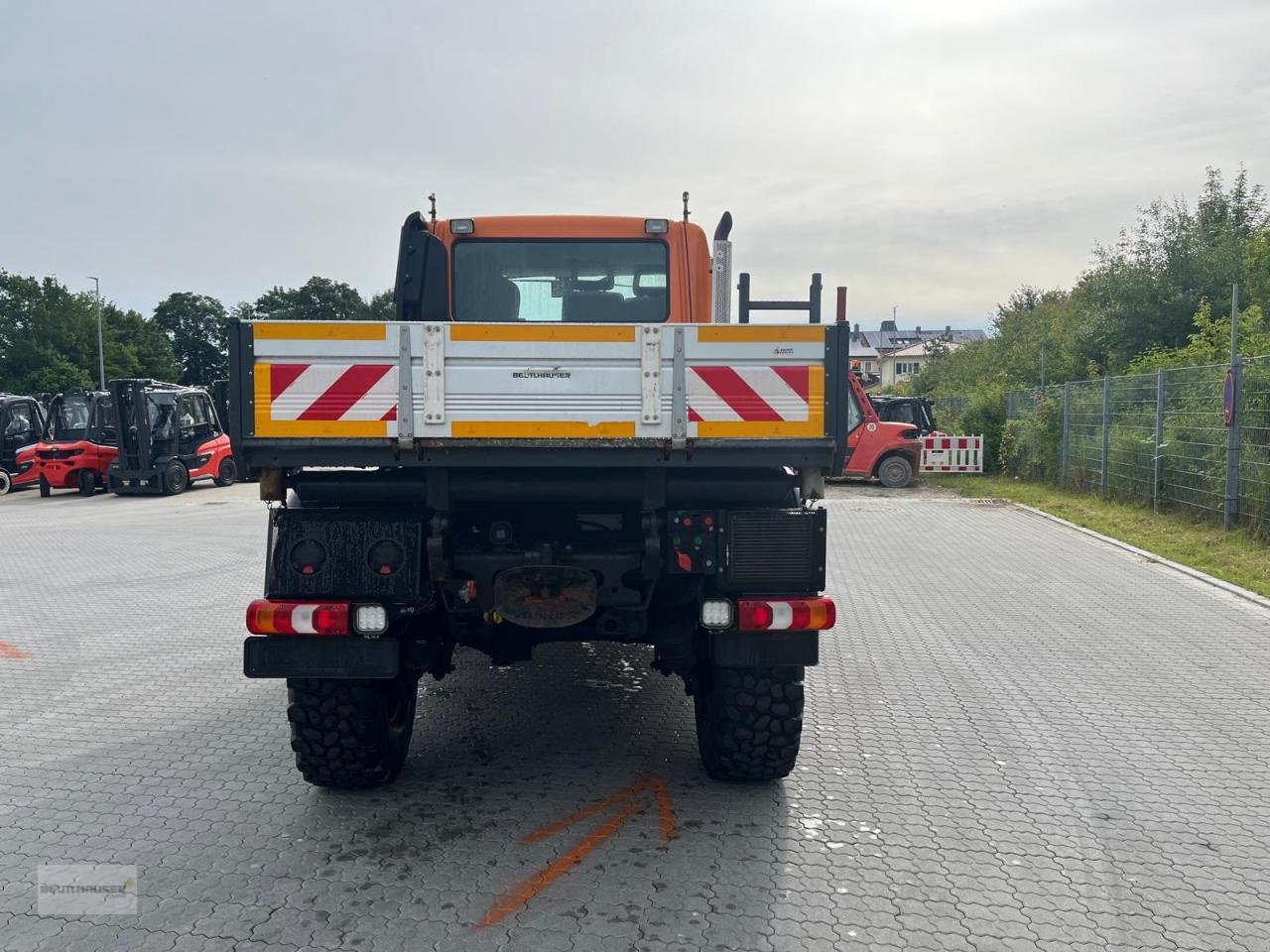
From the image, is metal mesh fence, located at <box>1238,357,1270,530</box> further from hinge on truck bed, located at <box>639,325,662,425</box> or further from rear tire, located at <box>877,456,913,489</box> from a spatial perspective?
hinge on truck bed, located at <box>639,325,662,425</box>

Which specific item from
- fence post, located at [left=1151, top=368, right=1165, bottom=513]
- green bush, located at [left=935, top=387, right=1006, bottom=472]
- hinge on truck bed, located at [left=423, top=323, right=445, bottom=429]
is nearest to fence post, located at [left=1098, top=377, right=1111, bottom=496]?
fence post, located at [left=1151, top=368, right=1165, bottom=513]

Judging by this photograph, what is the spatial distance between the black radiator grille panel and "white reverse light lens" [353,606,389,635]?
134 centimetres

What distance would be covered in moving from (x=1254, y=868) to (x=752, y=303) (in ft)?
12.6

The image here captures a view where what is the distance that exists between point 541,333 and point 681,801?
202cm

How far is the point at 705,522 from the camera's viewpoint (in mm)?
3896

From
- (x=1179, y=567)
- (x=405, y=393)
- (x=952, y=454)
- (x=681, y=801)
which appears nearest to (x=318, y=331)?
(x=405, y=393)

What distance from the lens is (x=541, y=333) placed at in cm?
371

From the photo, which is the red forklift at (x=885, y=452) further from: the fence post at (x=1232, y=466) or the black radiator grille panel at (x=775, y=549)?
the black radiator grille panel at (x=775, y=549)

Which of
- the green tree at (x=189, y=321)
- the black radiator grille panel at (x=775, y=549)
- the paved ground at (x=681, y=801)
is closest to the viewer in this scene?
the paved ground at (x=681, y=801)

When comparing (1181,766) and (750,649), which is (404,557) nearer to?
(750,649)

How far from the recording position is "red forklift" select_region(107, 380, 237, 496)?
2011cm

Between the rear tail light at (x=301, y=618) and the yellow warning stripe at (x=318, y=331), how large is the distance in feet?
3.30

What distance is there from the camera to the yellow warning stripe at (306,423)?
3.68 meters

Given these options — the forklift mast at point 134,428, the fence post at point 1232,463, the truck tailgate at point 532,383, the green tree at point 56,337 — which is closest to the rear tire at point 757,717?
the truck tailgate at point 532,383
